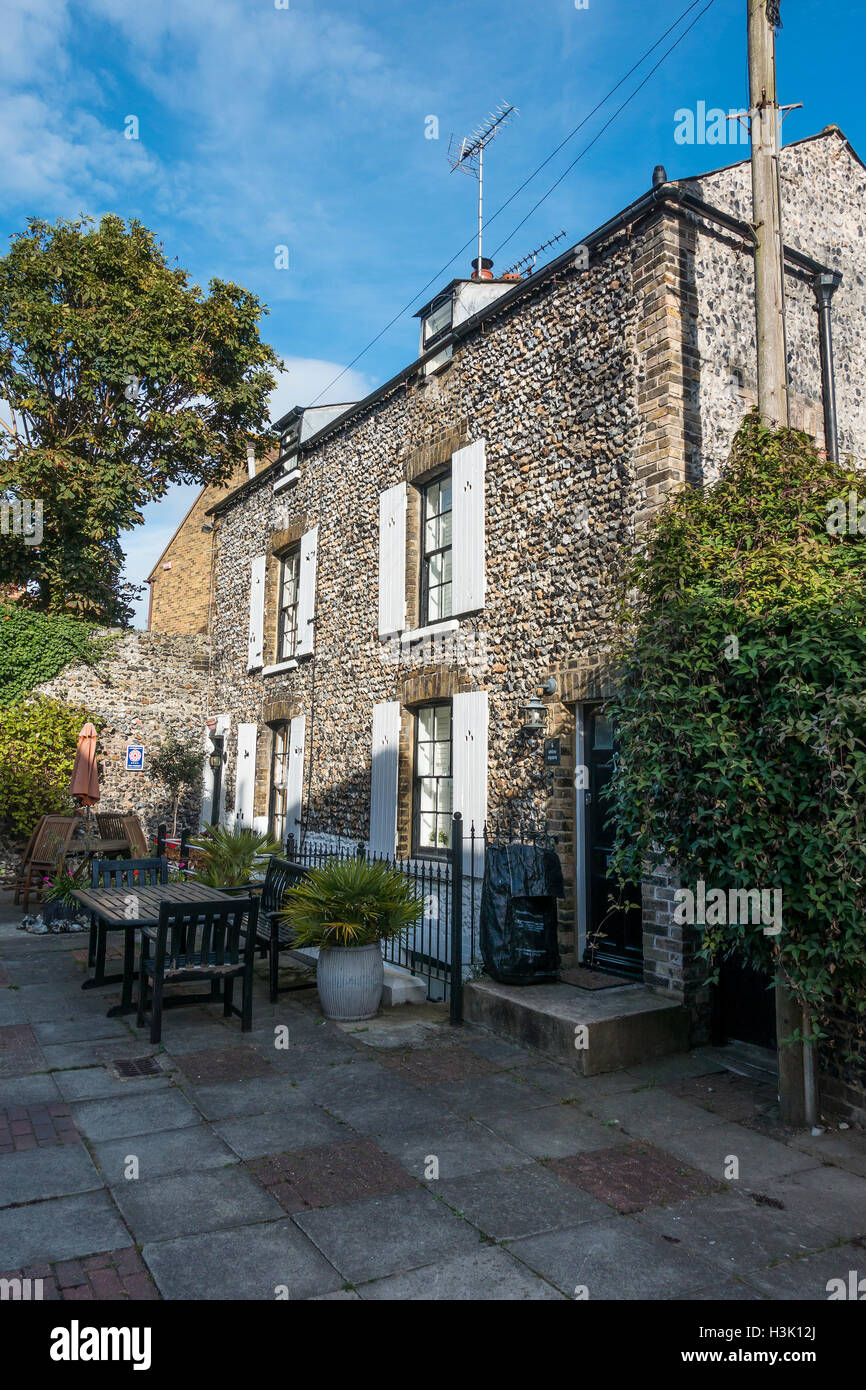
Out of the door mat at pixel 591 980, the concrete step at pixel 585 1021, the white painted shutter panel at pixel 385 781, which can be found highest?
the white painted shutter panel at pixel 385 781

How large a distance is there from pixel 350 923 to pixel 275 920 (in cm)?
115

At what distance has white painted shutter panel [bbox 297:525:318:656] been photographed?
1233 centimetres

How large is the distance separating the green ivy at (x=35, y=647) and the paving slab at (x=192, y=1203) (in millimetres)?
12129

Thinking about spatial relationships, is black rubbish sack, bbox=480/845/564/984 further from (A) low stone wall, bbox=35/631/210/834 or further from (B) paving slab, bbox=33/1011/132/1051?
(A) low stone wall, bbox=35/631/210/834

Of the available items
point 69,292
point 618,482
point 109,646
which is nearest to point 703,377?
point 618,482

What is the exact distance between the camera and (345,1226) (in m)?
3.45

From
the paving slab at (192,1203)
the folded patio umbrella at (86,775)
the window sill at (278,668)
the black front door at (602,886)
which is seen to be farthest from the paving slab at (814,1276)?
the window sill at (278,668)

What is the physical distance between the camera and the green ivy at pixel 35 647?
14.4m

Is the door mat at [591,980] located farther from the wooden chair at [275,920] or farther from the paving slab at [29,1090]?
the paving slab at [29,1090]

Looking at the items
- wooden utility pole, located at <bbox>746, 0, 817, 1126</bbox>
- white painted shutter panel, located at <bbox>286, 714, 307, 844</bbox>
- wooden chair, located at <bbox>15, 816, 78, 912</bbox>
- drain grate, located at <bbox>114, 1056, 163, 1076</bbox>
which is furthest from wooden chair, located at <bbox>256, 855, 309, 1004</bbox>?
wooden utility pole, located at <bbox>746, 0, 817, 1126</bbox>

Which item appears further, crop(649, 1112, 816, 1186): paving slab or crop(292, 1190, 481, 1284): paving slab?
crop(649, 1112, 816, 1186): paving slab

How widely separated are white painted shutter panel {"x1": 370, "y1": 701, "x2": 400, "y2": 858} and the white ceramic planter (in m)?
3.20

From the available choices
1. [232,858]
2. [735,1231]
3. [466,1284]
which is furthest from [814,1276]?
[232,858]
